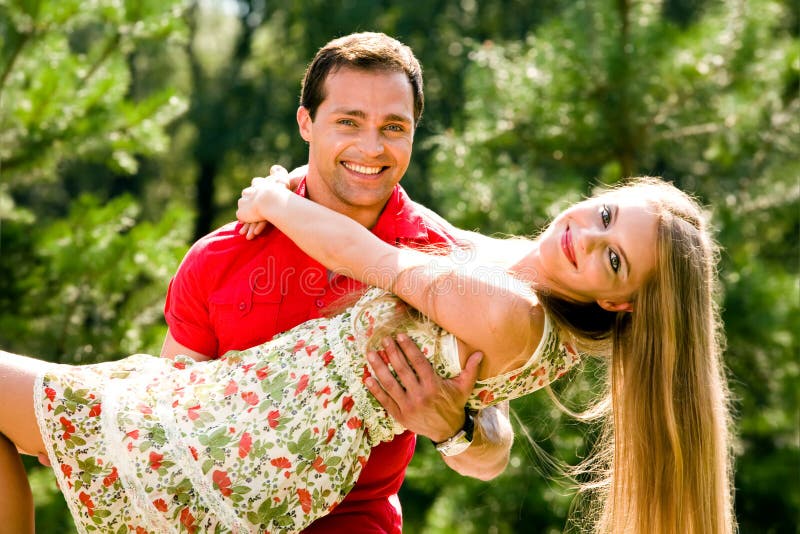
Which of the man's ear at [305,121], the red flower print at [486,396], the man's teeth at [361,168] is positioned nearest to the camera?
the red flower print at [486,396]

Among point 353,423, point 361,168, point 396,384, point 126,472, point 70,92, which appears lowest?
point 126,472

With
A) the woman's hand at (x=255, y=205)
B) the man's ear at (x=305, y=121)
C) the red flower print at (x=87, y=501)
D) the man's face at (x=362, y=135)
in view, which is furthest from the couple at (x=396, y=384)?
the man's ear at (x=305, y=121)

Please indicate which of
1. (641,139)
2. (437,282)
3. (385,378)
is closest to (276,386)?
(385,378)

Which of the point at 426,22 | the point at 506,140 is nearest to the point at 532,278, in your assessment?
the point at 506,140

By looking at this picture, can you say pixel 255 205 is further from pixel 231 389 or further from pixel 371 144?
pixel 231 389

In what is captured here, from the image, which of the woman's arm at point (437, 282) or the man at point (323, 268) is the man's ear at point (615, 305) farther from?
the man at point (323, 268)

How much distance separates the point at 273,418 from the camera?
2229 millimetres

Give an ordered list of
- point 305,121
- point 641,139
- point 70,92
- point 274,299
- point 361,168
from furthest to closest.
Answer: point 641,139
point 70,92
point 305,121
point 361,168
point 274,299

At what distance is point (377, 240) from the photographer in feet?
7.73

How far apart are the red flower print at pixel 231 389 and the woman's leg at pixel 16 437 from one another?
45 centimetres

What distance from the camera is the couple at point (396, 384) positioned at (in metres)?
2.18

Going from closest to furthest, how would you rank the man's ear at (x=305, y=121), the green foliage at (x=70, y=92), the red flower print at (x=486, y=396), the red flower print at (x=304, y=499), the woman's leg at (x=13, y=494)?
the woman's leg at (x=13, y=494)
the red flower print at (x=304, y=499)
the red flower print at (x=486, y=396)
the man's ear at (x=305, y=121)
the green foliage at (x=70, y=92)

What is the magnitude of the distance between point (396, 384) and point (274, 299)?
526mm

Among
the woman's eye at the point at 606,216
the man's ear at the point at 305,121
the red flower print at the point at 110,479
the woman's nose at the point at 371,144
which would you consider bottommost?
the red flower print at the point at 110,479
